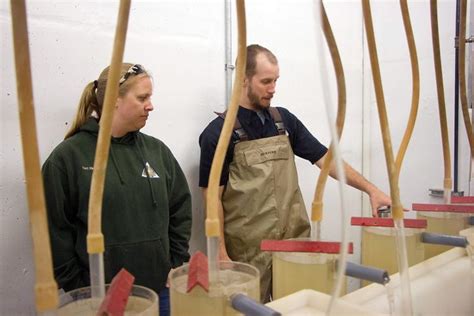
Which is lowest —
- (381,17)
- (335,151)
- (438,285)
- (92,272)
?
(438,285)

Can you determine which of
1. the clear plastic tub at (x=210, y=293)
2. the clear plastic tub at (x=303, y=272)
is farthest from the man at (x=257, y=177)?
the clear plastic tub at (x=210, y=293)

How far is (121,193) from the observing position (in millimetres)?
1287

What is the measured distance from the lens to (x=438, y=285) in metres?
0.73

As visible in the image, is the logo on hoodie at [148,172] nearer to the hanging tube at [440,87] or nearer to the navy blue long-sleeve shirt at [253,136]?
the navy blue long-sleeve shirt at [253,136]

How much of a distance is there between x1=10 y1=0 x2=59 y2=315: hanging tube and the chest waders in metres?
1.21

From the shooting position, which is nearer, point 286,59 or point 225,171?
point 225,171

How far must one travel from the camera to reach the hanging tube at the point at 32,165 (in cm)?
33

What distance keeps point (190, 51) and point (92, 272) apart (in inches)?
51.3

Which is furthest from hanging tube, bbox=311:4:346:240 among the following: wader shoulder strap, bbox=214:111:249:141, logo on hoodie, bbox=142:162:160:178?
wader shoulder strap, bbox=214:111:249:141

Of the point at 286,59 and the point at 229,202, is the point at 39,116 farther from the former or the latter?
the point at 286,59

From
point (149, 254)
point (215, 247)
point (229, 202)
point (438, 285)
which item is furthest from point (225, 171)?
point (215, 247)

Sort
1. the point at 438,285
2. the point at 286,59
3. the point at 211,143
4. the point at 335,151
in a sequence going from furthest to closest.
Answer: the point at 286,59 < the point at 211,143 < the point at 438,285 < the point at 335,151

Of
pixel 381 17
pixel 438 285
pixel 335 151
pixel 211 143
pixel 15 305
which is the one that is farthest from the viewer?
pixel 381 17

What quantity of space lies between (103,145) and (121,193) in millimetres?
906
